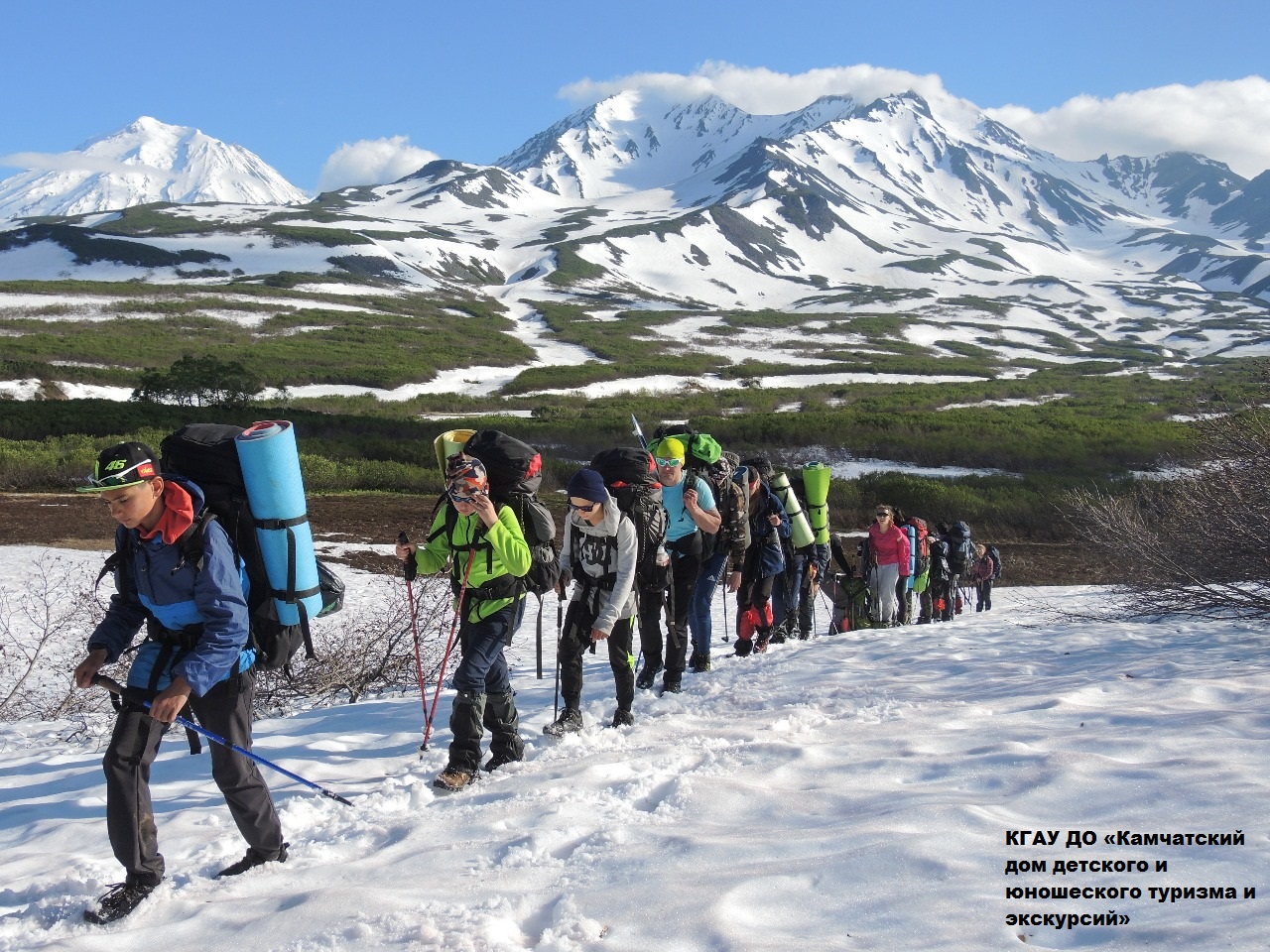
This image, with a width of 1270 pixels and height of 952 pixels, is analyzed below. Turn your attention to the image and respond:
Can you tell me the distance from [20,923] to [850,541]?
76.6ft

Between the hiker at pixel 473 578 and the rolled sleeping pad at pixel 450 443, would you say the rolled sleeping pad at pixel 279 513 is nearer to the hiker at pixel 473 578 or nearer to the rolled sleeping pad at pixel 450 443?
the hiker at pixel 473 578

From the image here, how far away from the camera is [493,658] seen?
5406mm

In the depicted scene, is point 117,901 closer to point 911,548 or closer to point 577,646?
point 577,646

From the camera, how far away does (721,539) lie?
316 inches

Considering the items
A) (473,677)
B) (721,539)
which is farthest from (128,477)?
(721,539)

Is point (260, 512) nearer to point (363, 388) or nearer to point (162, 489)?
point (162, 489)

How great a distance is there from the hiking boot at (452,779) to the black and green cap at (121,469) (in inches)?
98.9

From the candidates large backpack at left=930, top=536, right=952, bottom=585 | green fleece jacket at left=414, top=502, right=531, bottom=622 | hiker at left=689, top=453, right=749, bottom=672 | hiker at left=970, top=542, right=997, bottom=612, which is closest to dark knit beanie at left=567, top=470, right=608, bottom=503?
green fleece jacket at left=414, top=502, right=531, bottom=622

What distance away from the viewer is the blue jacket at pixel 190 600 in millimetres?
3742

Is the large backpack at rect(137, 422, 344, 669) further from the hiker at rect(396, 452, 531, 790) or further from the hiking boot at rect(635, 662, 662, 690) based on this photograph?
the hiking boot at rect(635, 662, 662, 690)

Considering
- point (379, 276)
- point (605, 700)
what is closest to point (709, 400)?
point (605, 700)

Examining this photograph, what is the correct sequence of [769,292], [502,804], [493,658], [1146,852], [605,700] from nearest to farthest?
1. [1146,852]
2. [502,804]
3. [493,658]
4. [605,700]
5. [769,292]

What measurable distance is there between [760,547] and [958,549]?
774 cm

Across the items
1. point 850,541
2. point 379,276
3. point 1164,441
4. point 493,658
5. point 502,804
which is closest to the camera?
point 502,804
